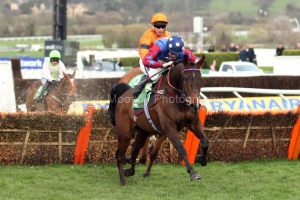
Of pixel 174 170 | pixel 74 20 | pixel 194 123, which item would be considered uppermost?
pixel 194 123

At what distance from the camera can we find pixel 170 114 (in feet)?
22.0

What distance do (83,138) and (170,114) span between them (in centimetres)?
208

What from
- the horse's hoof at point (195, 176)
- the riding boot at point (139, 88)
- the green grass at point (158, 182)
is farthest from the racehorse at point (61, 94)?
the horse's hoof at point (195, 176)

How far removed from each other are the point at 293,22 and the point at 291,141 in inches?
2651

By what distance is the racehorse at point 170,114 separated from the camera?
6385 millimetres

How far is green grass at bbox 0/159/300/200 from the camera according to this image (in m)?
6.52

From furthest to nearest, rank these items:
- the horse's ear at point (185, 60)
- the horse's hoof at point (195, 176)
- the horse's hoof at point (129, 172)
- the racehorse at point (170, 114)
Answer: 1. the horse's hoof at point (129, 172)
2. the horse's ear at point (185, 60)
3. the racehorse at point (170, 114)
4. the horse's hoof at point (195, 176)

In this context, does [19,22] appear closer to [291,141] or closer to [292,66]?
[292,66]

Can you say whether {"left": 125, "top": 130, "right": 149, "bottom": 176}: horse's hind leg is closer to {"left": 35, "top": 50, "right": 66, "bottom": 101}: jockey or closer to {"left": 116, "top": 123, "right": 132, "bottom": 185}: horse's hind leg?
{"left": 116, "top": 123, "right": 132, "bottom": 185}: horse's hind leg

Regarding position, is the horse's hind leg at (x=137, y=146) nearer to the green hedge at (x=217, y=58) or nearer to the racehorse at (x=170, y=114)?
the racehorse at (x=170, y=114)

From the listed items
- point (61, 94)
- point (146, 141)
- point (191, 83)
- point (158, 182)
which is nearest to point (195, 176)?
point (191, 83)

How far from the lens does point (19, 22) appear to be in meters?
65.4

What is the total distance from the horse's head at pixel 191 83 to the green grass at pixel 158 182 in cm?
95

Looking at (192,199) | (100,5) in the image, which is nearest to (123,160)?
(192,199)
